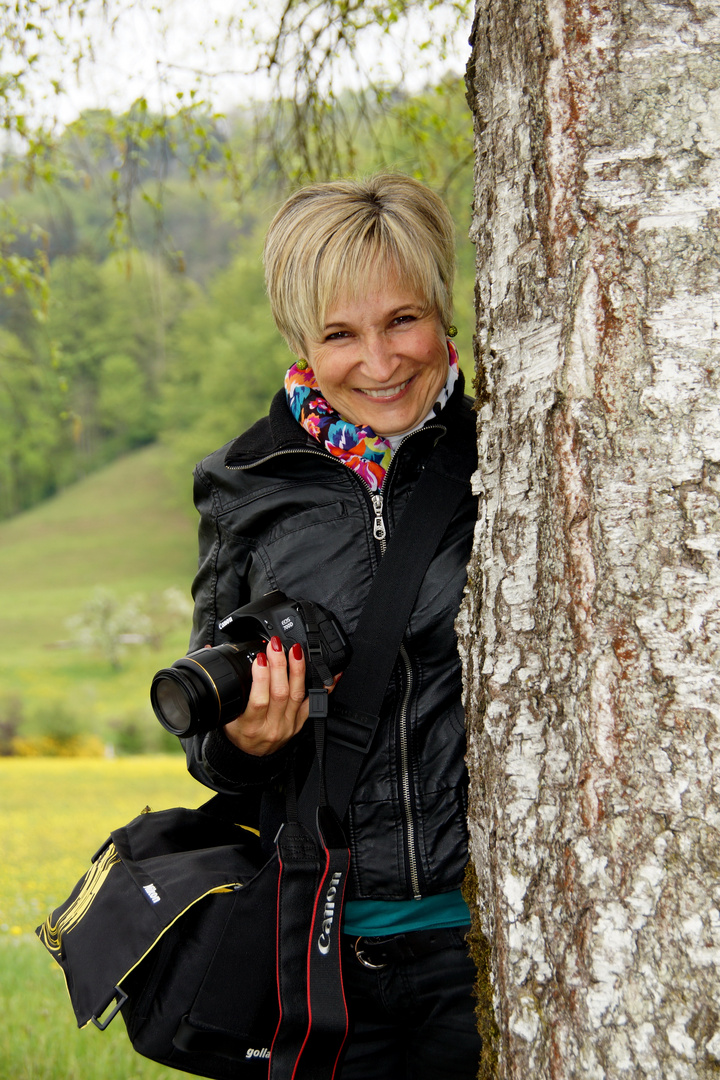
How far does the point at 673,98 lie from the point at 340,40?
2.39 meters

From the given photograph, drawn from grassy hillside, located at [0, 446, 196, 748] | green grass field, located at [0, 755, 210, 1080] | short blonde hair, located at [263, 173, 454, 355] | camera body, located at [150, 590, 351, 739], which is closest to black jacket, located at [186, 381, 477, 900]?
camera body, located at [150, 590, 351, 739]

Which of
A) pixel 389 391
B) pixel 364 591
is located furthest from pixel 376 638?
pixel 389 391

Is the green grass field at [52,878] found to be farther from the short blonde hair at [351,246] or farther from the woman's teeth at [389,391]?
the short blonde hair at [351,246]

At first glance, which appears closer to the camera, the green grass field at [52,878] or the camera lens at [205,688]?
the camera lens at [205,688]

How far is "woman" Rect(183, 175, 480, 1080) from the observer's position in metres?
1.63

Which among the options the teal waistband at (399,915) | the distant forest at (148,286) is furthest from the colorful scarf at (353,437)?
the teal waistband at (399,915)

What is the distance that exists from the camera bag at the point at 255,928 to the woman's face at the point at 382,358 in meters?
0.21

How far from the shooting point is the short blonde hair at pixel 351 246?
1.67 metres

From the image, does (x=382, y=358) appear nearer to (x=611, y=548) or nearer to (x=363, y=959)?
(x=611, y=548)

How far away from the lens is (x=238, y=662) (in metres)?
1.56

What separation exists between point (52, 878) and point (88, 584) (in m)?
37.6

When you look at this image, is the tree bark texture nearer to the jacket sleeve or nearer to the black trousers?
the black trousers

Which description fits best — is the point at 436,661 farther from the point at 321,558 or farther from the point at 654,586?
the point at 654,586

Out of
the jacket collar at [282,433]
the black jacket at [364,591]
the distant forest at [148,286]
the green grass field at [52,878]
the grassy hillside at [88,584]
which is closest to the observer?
the black jacket at [364,591]
